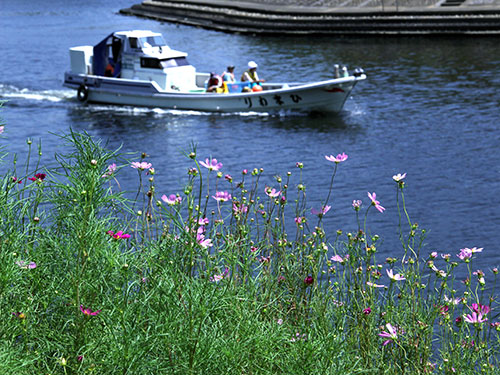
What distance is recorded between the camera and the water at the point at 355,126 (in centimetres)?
1789

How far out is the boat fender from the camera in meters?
30.4

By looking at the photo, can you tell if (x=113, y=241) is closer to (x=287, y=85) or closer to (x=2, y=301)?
(x=2, y=301)

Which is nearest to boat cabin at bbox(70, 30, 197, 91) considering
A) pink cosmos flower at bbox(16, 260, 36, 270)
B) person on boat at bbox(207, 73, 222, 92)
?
person on boat at bbox(207, 73, 222, 92)

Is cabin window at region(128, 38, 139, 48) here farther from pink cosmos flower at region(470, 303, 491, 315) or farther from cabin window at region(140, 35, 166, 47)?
pink cosmos flower at region(470, 303, 491, 315)

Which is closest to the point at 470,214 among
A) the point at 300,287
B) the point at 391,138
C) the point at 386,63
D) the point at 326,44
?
the point at 391,138

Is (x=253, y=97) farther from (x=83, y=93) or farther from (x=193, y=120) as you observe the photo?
(x=83, y=93)

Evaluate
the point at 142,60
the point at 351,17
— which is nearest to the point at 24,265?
the point at 142,60

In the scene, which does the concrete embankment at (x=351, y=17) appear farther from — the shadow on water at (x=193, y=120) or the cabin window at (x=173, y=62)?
the cabin window at (x=173, y=62)

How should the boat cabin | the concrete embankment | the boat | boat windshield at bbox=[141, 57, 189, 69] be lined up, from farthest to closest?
the concrete embankment, the boat cabin, boat windshield at bbox=[141, 57, 189, 69], the boat

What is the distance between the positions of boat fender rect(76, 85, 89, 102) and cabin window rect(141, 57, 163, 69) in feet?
7.52

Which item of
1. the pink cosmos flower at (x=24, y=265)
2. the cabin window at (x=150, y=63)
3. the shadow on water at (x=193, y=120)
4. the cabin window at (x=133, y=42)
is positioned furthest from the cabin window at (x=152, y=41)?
the pink cosmos flower at (x=24, y=265)

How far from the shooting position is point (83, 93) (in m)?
30.5

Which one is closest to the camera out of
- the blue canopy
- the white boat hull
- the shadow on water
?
the shadow on water

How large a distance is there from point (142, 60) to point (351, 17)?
2232 cm
